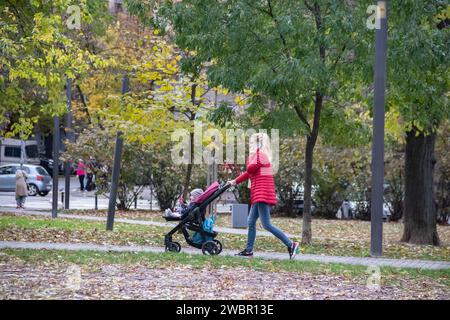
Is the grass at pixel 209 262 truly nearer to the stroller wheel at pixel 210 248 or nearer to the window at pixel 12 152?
the stroller wheel at pixel 210 248

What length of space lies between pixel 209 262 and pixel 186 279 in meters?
1.75

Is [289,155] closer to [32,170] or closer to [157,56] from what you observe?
[157,56]

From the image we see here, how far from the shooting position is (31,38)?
16.4 m

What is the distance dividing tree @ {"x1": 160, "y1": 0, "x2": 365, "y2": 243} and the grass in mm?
3502

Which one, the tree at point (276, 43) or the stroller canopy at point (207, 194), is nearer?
the stroller canopy at point (207, 194)

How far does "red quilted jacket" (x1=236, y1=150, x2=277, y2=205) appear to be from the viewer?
13.5 meters

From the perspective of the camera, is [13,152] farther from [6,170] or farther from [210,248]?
[210,248]

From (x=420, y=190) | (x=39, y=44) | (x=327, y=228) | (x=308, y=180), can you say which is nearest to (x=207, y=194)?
(x=308, y=180)

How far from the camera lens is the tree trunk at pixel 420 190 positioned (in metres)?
19.3

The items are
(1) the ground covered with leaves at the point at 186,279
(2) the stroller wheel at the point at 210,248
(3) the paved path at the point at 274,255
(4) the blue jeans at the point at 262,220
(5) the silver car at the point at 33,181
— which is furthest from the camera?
(5) the silver car at the point at 33,181

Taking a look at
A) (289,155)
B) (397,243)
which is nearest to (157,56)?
(397,243)

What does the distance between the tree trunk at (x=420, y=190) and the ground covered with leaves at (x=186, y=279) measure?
6.98m

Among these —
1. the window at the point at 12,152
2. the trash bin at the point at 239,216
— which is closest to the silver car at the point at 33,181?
the window at the point at 12,152
